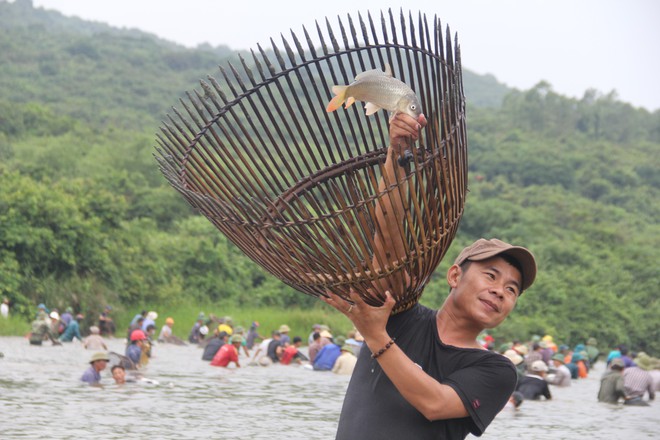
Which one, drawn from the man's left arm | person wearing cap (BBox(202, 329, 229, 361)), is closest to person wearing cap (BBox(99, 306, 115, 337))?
person wearing cap (BBox(202, 329, 229, 361))

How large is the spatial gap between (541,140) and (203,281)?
53943 mm

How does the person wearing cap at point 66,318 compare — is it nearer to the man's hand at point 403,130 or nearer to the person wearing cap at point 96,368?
the person wearing cap at point 96,368

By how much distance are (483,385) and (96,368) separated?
13.4m

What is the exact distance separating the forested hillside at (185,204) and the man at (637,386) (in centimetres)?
1458

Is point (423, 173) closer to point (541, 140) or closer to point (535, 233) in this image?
point (535, 233)

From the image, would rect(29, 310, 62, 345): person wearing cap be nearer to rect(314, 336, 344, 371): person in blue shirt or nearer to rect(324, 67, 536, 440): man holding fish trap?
rect(314, 336, 344, 371): person in blue shirt

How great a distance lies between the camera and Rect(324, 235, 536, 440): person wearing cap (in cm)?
302

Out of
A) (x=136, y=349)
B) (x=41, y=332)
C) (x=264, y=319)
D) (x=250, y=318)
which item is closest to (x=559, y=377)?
(x=136, y=349)

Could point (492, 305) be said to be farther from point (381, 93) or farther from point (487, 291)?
point (381, 93)

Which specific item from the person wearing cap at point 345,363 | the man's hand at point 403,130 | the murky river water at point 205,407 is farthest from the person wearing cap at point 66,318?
the man's hand at point 403,130

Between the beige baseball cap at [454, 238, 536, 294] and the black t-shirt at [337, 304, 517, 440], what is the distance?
0.77 ft

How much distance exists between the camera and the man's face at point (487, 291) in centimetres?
317

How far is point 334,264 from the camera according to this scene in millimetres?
3000

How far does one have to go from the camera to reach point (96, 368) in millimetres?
15875
